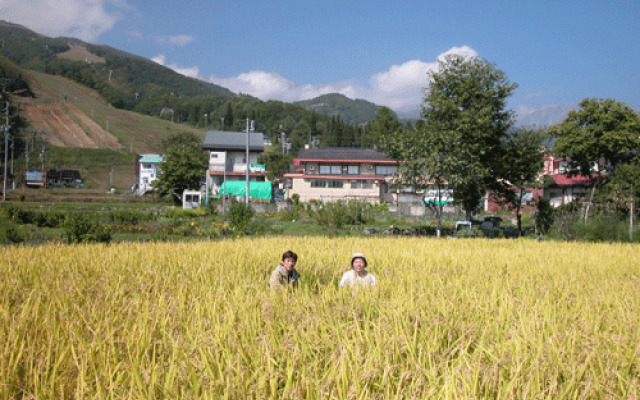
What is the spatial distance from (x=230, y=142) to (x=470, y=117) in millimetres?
39565

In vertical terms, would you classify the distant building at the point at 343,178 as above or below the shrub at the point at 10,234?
above

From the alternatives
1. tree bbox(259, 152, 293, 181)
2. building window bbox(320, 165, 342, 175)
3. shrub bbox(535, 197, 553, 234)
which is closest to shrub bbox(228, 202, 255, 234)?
shrub bbox(535, 197, 553, 234)

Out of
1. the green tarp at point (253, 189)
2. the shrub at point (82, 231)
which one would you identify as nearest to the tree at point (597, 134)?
the green tarp at point (253, 189)

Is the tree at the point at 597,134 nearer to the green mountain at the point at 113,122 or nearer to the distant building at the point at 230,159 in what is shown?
the green mountain at the point at 113,122

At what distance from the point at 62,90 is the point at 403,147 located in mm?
164002

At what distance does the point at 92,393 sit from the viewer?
10.1 ft

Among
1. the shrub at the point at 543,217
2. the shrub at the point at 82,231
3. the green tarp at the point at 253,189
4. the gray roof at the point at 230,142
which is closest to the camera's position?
the shrub at the point at 82,231

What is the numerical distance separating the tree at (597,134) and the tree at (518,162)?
19.4 ft

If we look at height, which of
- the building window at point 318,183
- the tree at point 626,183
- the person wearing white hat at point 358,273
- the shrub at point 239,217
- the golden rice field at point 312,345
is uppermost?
the building window at point 318,183

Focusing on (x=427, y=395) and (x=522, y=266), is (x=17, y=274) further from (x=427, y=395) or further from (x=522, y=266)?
(x=522, y=266)

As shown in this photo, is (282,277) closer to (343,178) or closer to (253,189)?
(253,189)

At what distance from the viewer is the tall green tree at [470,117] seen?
22891mm

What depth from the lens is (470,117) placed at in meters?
23.9

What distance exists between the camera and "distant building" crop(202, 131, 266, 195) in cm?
5675
